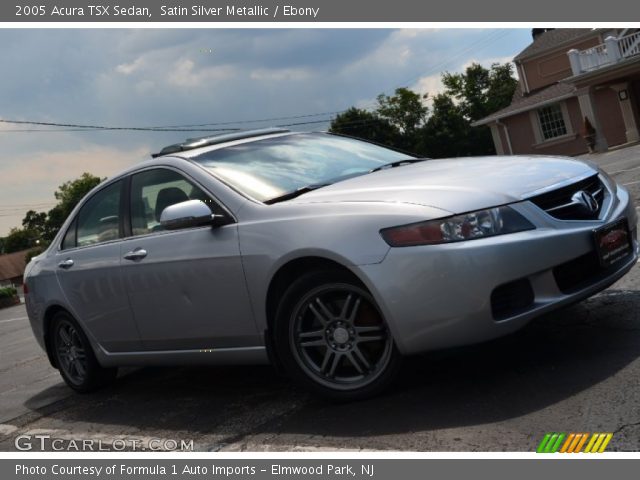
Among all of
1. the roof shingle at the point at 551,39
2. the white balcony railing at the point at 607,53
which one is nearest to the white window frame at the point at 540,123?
the roof shingle at the point at 551,39

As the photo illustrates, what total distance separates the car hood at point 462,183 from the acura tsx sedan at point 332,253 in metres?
0.01

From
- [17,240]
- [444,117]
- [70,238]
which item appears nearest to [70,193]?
[17,240]

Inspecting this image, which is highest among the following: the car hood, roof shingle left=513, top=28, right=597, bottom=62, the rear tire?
roof shingle left=513, top=28, right=597, bottom=62

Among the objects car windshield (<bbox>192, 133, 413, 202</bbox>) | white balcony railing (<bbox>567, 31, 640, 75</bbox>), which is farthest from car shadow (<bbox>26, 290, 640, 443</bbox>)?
white balcony railing (<bbox>567, 31, 640, 75</bbox>)

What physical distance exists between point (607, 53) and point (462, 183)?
29917 mm

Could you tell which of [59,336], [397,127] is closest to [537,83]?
Result: [397,127]

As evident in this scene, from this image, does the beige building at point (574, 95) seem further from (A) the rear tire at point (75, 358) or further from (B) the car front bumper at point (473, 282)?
(B) the car front bumper at point (473, 282)

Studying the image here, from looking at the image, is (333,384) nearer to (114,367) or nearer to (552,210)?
(552,210)

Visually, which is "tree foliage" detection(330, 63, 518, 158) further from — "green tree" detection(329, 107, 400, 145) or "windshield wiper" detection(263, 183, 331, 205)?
"windshield wiper" detection(263, 183, 331, 205)

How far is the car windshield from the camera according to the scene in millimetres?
4715

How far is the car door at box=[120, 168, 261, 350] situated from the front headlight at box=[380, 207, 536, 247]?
3.49 feet

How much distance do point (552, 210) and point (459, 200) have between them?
20.1 inches

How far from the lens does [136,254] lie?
5141mm

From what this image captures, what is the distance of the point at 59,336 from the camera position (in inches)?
251
